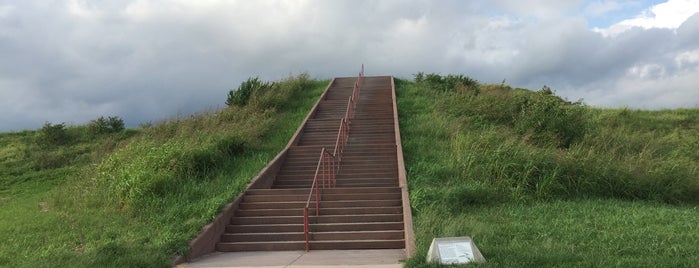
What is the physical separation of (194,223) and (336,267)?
11.0 feet

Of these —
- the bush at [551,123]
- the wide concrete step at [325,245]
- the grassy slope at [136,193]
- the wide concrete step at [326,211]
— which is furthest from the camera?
the bush at [551,123]

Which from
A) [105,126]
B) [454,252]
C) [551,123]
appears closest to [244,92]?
[105,126]

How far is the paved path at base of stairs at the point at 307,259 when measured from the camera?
28.2ft

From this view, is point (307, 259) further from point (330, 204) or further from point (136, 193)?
point (136, 193)

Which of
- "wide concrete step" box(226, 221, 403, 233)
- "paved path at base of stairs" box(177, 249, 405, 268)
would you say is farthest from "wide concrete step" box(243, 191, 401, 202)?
"paved path at base of stairs" box(177, 249, 405, 268)

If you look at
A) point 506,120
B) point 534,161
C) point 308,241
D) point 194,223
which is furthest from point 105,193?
point 506,120

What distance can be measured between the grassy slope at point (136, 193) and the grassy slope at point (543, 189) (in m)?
4.11

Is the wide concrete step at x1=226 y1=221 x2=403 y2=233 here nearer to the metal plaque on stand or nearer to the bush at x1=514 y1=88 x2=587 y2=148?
the metal plaque on stand

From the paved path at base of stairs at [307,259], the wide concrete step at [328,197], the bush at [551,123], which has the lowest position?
the paved path at base of stairs at [307,259]

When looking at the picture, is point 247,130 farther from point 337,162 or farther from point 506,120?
point 506,120

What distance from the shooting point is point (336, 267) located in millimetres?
8055

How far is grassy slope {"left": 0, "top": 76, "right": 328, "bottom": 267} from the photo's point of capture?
9.05 m

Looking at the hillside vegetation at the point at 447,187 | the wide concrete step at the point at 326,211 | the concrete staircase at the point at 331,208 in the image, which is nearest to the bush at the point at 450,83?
the hillside vegetation at the point at 447,187

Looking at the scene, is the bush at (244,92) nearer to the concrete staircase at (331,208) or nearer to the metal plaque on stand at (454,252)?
the concrete staircase at (331,208)
